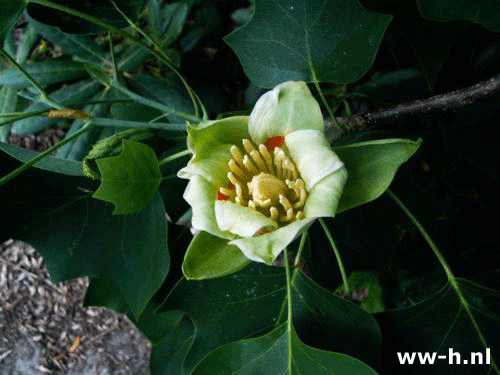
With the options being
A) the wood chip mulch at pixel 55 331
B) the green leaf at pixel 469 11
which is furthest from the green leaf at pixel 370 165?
the wood chip mulch at pixel 55 331

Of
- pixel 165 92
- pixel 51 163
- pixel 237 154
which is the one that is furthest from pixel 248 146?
pixel 165 92

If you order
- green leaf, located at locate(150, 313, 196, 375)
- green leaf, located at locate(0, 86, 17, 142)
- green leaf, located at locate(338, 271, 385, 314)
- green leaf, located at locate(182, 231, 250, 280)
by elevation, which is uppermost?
green leaf, located at locate(182, 231, 250, 280)

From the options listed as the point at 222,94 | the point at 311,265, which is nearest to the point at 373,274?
the point at 311,265

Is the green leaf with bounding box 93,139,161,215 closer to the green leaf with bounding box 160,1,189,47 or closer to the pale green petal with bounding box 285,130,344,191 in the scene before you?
the pale green petal with bounding box 285,130,344,191

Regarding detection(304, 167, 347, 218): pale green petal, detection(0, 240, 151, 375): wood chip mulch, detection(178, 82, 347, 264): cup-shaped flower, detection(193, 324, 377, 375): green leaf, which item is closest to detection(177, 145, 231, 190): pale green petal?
detection(178, 82, 347, 264): cup-shaped flower

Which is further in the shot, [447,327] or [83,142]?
[83,142]

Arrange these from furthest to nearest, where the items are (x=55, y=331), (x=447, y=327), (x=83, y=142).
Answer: (x=55, y=331)
(x=83, y=142)
(x=447, y=327)

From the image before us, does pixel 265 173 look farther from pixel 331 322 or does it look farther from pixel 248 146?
pixel 331 322

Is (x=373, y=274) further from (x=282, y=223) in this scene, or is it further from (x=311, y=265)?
(x=282, y=223)
